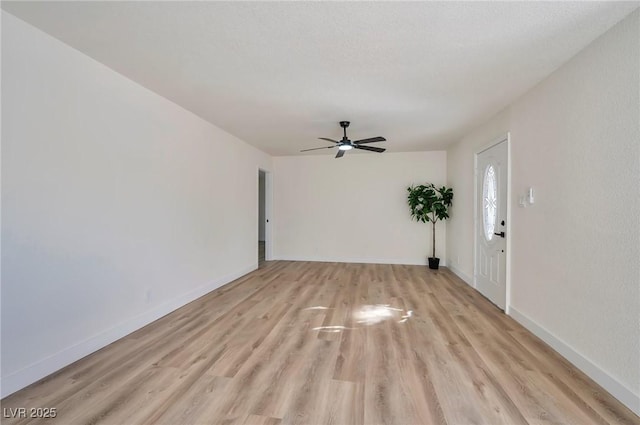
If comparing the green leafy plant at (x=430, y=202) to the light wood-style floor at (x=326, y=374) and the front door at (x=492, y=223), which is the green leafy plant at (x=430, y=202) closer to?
the front door at (x=492, y=223)

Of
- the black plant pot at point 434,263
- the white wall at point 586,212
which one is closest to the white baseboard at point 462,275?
the black plant pot at point 434,263

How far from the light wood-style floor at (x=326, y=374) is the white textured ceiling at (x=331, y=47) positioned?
8.33 ft

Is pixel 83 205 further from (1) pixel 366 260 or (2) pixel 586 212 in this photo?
(1) pixel 366 260

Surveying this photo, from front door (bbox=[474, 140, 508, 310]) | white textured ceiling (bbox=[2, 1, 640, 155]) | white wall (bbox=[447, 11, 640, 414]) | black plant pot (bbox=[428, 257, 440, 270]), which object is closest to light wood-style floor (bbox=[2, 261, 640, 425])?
white wall (bbox=[447, 11, 640, 414])

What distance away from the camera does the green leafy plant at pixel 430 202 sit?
19.2 feet

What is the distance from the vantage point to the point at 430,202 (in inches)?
233

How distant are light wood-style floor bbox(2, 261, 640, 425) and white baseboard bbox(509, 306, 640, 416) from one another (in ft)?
0.17

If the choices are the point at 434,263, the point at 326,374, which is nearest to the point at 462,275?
the point at 434,263

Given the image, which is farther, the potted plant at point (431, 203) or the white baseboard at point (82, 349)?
the potted plant at point (431, 203)

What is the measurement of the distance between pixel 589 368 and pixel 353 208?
4.89 metres

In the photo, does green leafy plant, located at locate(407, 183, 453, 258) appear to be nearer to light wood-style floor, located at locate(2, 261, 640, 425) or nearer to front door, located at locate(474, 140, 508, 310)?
front door, located at locate(474, 140, 508, 310)

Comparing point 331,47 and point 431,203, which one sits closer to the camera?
point 331,47

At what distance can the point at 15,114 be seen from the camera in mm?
1955

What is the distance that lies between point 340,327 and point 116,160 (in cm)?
280
